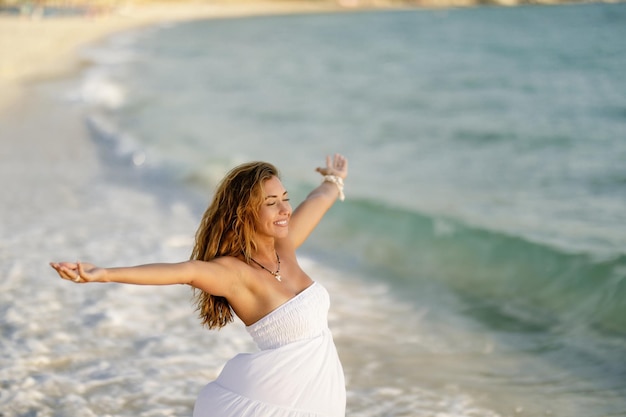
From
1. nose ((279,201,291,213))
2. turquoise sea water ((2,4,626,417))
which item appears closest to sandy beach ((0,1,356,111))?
turquoise sea water ((2,4,626,417))

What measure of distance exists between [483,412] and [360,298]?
2406mm

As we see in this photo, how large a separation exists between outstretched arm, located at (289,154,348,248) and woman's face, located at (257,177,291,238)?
287mm

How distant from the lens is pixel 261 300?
328 cm

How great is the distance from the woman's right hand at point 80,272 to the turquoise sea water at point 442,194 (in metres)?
2.22

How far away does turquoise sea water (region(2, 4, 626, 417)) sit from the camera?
5.81 meters

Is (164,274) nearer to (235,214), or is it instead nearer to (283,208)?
(235,214)

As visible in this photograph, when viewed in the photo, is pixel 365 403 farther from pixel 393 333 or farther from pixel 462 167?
pixel 462 167

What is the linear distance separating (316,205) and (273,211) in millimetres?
596

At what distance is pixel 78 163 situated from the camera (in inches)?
505

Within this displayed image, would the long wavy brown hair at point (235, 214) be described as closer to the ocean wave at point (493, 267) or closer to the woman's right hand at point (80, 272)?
the woman's right hand at point (80, 272)

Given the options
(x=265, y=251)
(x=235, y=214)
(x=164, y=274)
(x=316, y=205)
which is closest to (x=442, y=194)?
(x=316, y=205)

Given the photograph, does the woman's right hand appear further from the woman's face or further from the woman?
the woman's face

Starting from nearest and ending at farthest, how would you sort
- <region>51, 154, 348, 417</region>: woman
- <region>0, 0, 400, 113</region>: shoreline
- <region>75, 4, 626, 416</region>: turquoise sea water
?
<region>51, 154, 348, 417</region>: woman
<region>75, 4, 626, 416</region>: turquoise sea water
<region>0, 0, 400, 113</region>: shoreline

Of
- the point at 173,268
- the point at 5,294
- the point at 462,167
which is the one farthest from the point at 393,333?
the point at 462,167
